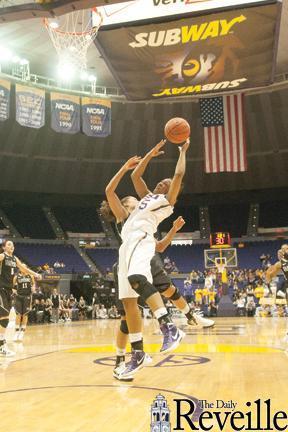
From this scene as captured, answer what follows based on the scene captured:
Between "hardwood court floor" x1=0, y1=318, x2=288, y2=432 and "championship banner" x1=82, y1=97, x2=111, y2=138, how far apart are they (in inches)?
572

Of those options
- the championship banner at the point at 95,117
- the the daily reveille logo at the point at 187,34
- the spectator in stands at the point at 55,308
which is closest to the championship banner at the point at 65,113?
the championship banner at the point at 95,117

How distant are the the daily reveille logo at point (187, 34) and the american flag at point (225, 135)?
1125 centimetres

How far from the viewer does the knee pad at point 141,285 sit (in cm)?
423

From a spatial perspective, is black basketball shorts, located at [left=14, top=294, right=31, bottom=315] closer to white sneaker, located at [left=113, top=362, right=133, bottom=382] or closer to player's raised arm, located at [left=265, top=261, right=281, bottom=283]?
player's raised arm, located at [left=265, top=261, right=281, bottom=283]

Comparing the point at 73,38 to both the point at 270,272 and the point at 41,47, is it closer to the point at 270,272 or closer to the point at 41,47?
the point at 270,272

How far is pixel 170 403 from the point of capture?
3611 mm

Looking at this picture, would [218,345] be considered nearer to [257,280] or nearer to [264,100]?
[257,280]

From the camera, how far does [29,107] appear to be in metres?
19.6

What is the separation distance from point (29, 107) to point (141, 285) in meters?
16.8

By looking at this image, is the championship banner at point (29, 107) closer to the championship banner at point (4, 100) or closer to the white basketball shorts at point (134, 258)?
the championship banner at point (4, 100)

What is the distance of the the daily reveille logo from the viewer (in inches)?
360

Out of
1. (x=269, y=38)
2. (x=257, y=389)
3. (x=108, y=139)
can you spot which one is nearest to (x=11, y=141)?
(x=108, y=139)

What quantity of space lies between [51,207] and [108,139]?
23.2 ft

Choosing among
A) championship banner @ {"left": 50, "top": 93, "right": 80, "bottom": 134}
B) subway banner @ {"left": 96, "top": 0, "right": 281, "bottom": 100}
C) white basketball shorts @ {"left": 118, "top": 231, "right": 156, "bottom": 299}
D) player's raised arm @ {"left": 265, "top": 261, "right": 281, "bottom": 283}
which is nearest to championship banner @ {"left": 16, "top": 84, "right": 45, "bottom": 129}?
championship banner @ {"left": 50, "top": 93, "right": 80, "bottom": 134}
